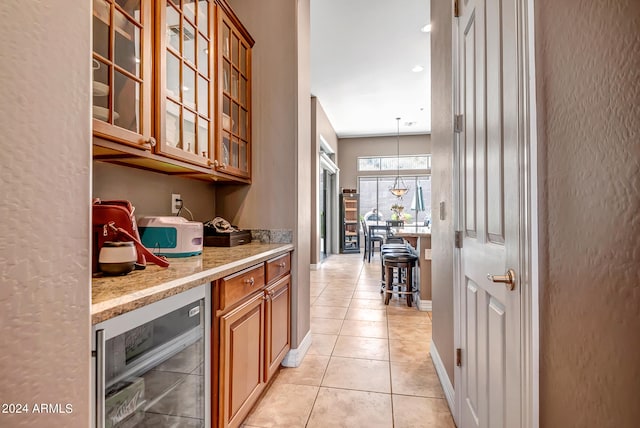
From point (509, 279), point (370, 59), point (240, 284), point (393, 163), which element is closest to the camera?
point (509, 279)

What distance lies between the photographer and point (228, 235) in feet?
7.04

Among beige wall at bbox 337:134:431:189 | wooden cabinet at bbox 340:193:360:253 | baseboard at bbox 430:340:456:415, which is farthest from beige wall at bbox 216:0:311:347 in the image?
beige wall at bbox 337:134:431:189

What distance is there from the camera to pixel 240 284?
1530mm

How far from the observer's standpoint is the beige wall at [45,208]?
0.48 meters

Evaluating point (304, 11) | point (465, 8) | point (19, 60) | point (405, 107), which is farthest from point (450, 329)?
point (405, 107)

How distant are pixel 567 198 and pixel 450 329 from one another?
1403mm

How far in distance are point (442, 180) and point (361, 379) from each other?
145 cm

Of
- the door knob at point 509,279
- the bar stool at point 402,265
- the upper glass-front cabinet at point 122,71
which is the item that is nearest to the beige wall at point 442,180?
the door knob at point 509,279

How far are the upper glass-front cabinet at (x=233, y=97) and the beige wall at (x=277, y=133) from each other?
0.07 m

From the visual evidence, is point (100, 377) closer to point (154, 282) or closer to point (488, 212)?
point (154, 282)

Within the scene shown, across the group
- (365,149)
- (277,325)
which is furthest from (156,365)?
(365,149)

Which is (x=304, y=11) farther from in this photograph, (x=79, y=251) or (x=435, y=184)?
(x=79, y=251)

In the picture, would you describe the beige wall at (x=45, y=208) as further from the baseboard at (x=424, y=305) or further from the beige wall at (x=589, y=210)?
the baseboard at (x=424, y=305)

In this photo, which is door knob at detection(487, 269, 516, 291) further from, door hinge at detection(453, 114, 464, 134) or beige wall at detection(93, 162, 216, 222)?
beige wall at detection(93, 162, 216, 222)
